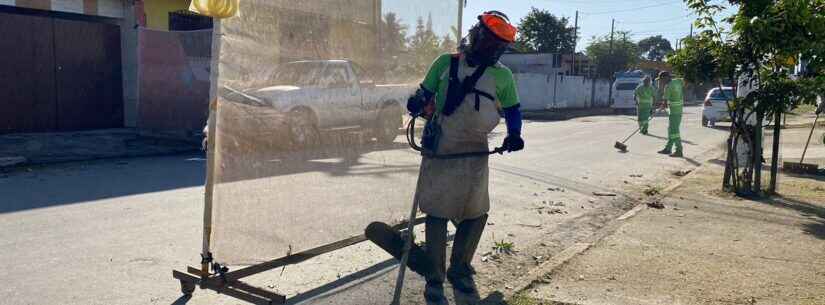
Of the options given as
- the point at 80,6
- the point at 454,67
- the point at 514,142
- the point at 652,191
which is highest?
the point at 80,6

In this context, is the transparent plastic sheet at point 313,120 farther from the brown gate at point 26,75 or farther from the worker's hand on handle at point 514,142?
the brown gate at point 26,75

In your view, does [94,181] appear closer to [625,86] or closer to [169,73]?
[169,73]

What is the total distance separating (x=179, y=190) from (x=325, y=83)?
4.43 metres

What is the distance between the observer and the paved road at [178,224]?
15.3 ft

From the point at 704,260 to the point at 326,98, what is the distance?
130 inches

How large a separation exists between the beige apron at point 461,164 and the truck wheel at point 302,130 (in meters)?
0.77

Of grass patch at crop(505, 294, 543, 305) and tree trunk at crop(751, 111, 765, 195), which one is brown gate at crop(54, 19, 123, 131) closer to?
grass patch at crop(505, 294, 543, 305)

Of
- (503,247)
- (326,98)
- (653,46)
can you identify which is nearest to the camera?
(326,98)

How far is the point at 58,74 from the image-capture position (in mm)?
14398

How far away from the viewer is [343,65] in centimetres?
484

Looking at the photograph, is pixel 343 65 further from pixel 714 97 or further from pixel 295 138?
pixel 714 97

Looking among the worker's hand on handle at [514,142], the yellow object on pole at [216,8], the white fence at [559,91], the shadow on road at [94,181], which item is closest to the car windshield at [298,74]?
the yellow object on pole at [216,8]

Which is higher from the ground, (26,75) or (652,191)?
(26,75)

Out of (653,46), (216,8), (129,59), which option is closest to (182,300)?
(216,8)
